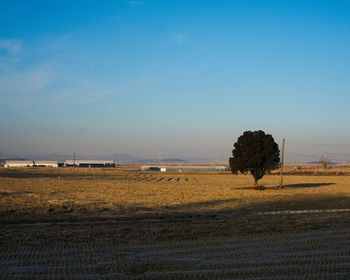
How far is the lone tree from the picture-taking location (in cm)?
5234

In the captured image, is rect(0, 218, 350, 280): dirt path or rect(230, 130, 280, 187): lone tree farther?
rect(230, 130, 280, 187): lone tree

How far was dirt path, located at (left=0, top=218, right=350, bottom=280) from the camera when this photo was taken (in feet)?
34.6

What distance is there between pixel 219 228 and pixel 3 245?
8042 mm

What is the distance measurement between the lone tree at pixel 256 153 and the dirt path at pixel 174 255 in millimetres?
34531

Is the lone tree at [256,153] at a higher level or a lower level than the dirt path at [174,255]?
higher

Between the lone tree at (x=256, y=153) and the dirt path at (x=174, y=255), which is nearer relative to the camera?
the dirt path at (x=174, y=255)

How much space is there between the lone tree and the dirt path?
34.5 m

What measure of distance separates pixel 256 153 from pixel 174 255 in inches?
1593

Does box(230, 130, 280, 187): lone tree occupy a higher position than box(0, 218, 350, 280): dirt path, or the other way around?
box(230, 130, 280, 187): lone tree

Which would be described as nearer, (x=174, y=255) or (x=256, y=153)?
(x=174, y=255)

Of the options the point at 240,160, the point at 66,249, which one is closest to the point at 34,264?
the point at 66,249

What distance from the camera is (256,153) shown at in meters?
52.3

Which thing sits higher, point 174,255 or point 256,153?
point 256,153

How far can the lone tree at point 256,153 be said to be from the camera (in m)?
52.3
